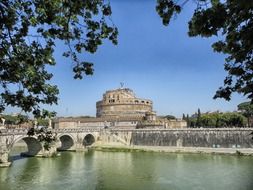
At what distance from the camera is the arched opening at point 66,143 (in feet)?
179

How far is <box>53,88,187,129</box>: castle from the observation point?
235 feet

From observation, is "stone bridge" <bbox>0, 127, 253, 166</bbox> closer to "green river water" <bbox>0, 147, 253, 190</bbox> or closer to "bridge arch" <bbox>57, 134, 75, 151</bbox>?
"bridge arch" <bbox>57, 134, 75, 151</bbox>

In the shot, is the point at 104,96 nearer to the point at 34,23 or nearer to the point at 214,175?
the point at 214,175

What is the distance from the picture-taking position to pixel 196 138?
51875 mm

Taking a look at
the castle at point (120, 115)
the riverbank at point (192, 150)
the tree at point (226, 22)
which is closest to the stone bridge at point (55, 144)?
the riverbank at point (192, 150)

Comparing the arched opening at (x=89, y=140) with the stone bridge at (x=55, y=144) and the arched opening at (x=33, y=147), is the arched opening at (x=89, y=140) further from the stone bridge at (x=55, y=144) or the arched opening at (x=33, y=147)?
the arched opening at (x=33, y=147)

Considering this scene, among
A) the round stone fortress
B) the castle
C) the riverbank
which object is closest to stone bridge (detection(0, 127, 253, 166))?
the riverbank

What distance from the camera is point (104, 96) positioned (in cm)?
8956

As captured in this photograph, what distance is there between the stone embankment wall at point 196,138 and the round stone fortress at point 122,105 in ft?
77.9

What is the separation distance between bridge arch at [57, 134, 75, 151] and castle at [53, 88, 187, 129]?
1583cm

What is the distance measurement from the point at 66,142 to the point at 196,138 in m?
20.9

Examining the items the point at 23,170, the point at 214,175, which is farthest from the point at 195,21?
the point at 23,170

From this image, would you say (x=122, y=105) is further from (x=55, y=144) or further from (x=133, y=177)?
(x=133, y=177)

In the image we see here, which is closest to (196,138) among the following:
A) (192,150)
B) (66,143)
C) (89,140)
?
(192,150)
